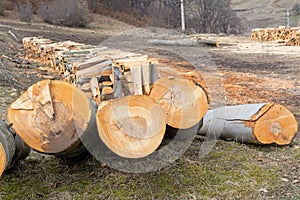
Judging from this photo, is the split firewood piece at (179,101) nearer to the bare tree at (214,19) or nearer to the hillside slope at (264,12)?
the bare tree at (214,19)

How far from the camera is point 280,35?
18703 millimetres

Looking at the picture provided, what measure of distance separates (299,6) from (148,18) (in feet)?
55.0

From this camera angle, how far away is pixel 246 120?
4.19 meters

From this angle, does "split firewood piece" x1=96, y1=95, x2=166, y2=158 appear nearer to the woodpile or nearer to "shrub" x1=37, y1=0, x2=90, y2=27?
the woodpile

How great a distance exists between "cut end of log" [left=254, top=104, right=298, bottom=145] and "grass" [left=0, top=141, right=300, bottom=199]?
0.93 feet

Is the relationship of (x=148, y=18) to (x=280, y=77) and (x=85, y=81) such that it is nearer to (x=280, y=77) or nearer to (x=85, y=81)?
(x=280, y=77)

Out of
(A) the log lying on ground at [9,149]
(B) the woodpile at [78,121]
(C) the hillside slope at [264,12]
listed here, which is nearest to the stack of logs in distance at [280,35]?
(C) the hillside slope at [264,12]

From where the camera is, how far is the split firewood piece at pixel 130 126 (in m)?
3.11

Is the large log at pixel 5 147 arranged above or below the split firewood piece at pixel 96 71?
below

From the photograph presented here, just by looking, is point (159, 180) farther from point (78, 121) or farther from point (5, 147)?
point (5, 147)

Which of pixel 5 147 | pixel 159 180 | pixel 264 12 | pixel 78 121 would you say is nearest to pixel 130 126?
pixel 78 121

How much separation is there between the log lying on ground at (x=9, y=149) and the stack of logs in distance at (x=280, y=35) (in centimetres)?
1524

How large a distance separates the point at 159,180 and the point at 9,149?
Result: 4.26 ft

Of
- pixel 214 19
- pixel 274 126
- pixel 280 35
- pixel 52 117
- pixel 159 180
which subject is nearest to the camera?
pixel 52 117
